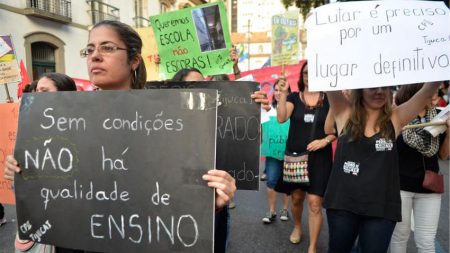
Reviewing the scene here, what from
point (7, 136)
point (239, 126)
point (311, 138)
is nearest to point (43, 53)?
point (7, 136)

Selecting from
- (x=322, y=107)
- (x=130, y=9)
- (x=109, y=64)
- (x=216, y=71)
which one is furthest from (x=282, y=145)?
(x=130, y=9)

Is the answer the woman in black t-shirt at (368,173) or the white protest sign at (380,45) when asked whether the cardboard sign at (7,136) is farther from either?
the woman in black t-shirt at (368,173)

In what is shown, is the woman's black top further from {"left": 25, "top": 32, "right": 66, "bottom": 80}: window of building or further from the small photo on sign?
{"left": 25, "top": 32, "right": 66, "bottom": 80}: window of building

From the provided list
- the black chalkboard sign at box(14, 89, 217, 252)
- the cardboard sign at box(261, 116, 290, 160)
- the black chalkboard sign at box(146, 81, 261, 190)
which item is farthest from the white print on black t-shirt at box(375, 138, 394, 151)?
the cardboard sign at box(261, 116, 290, 160)

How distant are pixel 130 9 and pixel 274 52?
725 inches

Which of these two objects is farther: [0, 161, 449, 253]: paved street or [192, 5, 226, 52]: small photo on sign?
[0, 161, 449, 253]: paved street

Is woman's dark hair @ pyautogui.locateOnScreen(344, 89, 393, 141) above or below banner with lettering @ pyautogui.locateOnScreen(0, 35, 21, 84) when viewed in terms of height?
below

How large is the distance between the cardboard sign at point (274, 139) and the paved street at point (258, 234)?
2.87 ft

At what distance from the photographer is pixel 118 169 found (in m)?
1.40

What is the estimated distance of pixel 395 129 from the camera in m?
2.27

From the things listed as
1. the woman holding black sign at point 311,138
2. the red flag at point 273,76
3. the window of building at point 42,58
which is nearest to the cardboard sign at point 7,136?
the woman holding black sign at point 311,138

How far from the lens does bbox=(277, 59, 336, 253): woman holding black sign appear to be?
11.0ft

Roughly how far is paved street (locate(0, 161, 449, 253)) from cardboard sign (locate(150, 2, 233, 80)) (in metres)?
1.90

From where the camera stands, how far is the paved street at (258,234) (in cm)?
370
